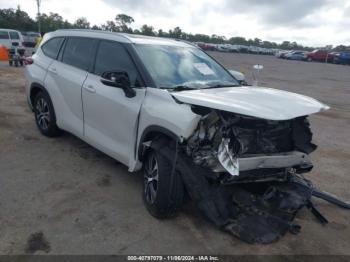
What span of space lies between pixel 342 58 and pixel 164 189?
46804mm

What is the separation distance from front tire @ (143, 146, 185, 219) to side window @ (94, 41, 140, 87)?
0.98 metres

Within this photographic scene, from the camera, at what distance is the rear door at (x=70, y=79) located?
5020mm

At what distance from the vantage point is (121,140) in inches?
168

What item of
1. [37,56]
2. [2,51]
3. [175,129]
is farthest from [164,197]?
[2,51]

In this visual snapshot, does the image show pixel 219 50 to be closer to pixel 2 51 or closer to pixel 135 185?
pixel 2 51

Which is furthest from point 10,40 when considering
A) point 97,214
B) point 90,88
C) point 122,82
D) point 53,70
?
point 97,214

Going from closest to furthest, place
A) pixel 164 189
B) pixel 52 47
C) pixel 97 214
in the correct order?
pixel 164 189, pixel 97 214, pixel 52 47

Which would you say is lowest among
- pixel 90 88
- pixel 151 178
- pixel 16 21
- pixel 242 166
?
pixel 151 178

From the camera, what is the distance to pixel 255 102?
3363 millimetres

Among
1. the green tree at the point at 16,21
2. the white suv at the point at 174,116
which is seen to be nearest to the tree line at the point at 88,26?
the green tree at the point at 16,21

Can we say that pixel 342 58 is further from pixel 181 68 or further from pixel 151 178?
pixel 151 178

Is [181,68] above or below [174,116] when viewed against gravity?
above

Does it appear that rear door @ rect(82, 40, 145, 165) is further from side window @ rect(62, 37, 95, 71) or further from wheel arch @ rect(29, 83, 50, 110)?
wheel arch @ rect(29, 83, 50, 110)

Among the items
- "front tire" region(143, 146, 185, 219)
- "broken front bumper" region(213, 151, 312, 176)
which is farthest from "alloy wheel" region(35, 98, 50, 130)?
"broken front bumper" region(213, 151, 312, 176)
